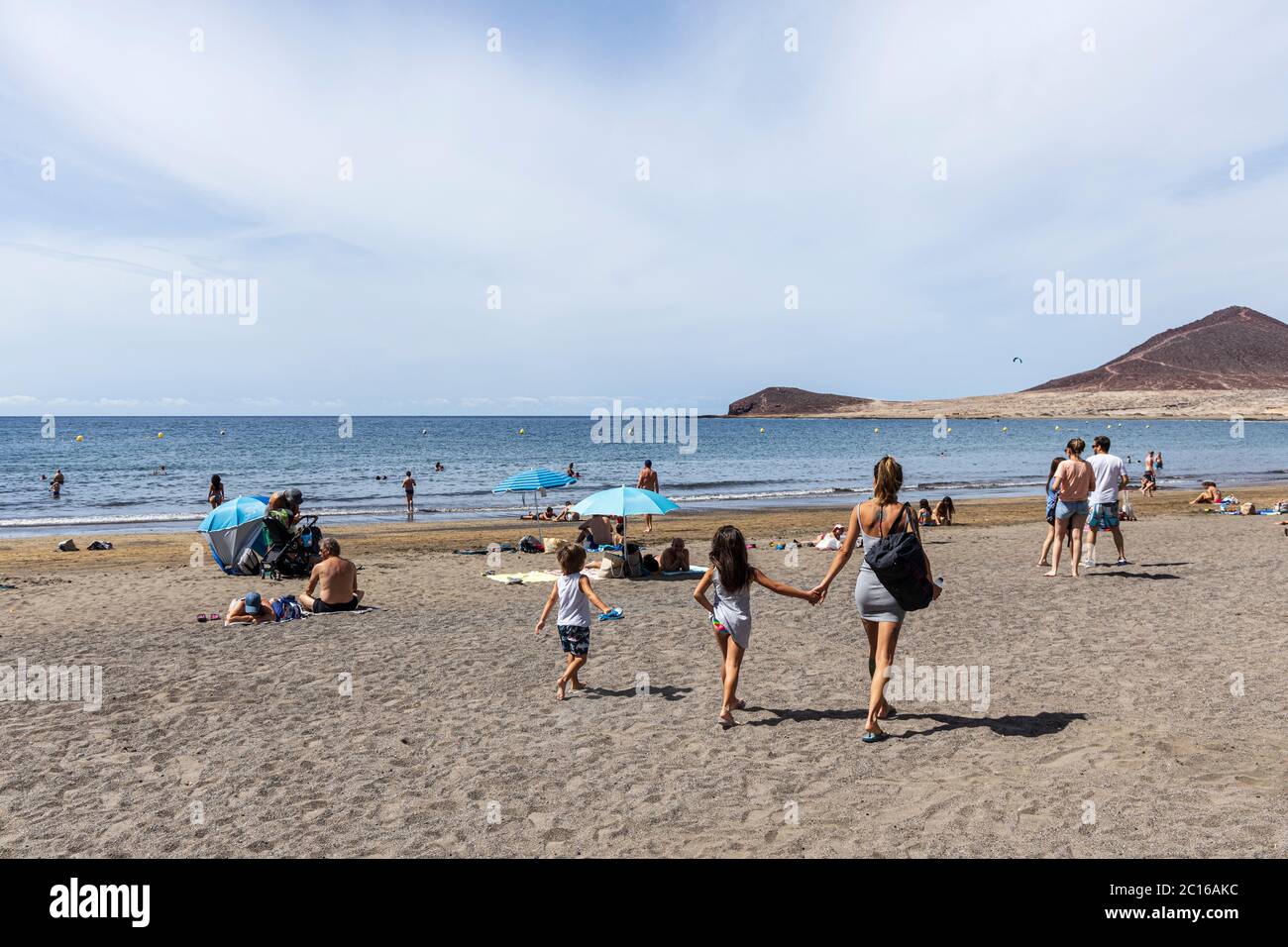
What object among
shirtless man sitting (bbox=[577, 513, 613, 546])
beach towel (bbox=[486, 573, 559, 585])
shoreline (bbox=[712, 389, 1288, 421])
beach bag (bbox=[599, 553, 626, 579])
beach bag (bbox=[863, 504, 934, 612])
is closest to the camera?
beach bag (bbox=[863, 504, 934, 612])

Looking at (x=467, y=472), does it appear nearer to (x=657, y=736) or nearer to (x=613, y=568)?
(x=613, y=568)

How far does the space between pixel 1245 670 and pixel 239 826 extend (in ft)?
29.3

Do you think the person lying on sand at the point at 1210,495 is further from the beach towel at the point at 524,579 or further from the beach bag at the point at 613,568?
the beach towel at the point at 524,579

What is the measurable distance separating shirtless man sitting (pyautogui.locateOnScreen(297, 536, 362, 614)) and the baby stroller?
11.6 feet

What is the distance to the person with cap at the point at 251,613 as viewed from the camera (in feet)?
37.1

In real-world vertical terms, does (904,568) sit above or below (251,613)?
above

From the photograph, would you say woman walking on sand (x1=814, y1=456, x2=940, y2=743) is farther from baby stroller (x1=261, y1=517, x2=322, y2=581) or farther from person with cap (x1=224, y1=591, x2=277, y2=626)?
baby stroller (x1=261, y1=517, x2=322, y2=581)

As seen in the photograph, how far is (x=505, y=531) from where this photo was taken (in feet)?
82.6

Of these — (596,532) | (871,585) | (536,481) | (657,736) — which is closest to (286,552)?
(536,481)

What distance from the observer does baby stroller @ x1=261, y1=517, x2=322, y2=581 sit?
1564 cm

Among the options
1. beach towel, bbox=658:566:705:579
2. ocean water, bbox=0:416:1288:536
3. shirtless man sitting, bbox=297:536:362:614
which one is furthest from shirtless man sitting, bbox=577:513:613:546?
ocean water, bbox=0:416:1288:536

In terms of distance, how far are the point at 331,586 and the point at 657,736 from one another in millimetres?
6942
